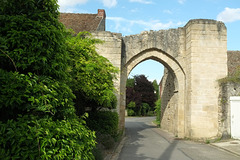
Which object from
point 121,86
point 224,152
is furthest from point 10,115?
point 121,86

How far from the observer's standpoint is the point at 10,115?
2.65 metres

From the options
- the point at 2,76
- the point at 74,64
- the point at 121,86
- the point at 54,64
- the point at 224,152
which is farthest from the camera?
the point at 121,86

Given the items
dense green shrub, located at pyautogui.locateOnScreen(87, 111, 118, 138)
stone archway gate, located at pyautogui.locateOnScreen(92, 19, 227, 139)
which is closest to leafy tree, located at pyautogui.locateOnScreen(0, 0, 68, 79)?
dense green shrub, located at pyautogui.locateOnScreen(87, 111, 118, 138)

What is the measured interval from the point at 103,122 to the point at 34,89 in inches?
247

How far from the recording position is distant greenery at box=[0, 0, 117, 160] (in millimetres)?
2302

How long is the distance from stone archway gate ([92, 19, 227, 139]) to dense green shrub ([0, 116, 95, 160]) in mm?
7702

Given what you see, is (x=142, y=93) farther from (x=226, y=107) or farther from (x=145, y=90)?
(x=226, y=107)

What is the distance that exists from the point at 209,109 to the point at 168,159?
4.94 metres

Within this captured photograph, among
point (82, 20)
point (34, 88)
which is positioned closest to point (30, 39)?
point (34, 88)

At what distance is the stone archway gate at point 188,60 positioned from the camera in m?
10.3

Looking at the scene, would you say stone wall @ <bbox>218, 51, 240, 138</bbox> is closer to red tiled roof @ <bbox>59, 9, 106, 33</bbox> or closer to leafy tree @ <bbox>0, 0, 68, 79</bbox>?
leafy tree @ <bbox>0, 0, 68, 79</bbox>

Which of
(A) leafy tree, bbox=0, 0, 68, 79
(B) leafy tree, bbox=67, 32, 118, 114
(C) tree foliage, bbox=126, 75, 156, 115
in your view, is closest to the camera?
(A) leafy tree, bbox=0, 0, 68, 79

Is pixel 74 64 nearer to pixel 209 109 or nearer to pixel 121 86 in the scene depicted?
pixel 121 86

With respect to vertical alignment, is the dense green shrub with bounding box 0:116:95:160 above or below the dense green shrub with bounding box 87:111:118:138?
above
